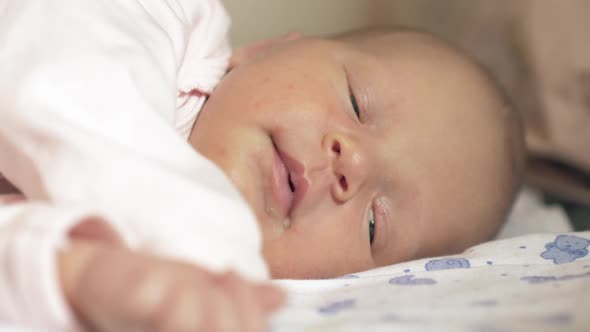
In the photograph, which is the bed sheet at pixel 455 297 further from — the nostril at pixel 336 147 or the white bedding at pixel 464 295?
the nostril at pixel 336 147

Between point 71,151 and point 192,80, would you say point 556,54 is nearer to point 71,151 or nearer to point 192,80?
point 192,80

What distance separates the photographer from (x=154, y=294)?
0.55 meters

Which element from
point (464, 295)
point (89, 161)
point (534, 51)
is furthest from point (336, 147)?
point (534, 51)

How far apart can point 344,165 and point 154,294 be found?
466mm

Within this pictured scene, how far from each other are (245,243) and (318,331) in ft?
0.37

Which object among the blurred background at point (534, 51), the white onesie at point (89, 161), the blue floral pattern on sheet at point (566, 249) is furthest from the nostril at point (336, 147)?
the blurred background at point (534, 51)

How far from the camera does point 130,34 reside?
88cm

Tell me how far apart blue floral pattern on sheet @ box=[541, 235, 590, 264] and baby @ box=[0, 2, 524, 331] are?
12cm

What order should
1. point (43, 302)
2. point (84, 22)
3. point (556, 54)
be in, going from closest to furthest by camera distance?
point (43, 302), point (84, 22), point (556, 54)

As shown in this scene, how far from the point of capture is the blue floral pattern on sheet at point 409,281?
879 mm

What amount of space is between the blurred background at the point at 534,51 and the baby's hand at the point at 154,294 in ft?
3.34

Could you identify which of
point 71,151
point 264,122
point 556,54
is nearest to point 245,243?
point 71,151

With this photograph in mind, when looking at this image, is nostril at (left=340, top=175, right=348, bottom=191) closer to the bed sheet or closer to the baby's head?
the baby's head

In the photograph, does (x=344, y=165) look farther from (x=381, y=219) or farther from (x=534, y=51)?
(x=534, y=51)
